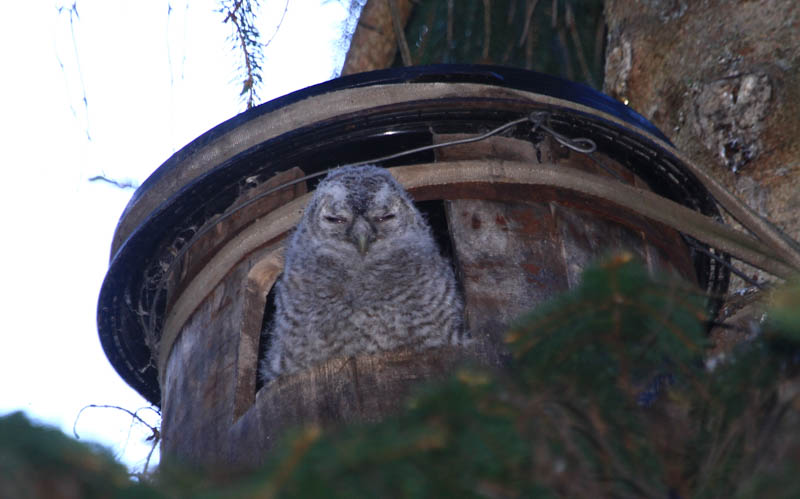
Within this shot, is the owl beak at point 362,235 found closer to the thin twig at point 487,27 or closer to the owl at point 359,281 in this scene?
the owl at point 359,281

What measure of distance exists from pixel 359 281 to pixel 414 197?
43 centimetres

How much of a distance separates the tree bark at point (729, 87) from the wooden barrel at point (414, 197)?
251 millimetres

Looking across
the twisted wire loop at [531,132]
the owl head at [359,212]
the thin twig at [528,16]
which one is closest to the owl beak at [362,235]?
the owl head at [359,212]

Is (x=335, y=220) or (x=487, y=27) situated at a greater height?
(x=487, y=27)

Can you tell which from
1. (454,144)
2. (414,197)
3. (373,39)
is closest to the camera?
(454,144)

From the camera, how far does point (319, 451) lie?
1069 mm

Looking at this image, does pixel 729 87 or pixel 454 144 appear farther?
pixel 729 87

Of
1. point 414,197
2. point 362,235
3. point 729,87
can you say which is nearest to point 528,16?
point 729,87

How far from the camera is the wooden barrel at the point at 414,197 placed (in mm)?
3199

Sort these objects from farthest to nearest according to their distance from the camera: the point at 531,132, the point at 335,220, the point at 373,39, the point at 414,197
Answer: the point at 373,39 < the point at 335,220 < the point at 414,197 < the point at 531,132

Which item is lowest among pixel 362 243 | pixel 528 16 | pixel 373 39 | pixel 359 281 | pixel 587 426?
pixel 587 426

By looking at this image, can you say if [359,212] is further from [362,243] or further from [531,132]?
[531,132]

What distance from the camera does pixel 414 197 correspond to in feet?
11.9

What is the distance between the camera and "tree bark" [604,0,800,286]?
347cm
